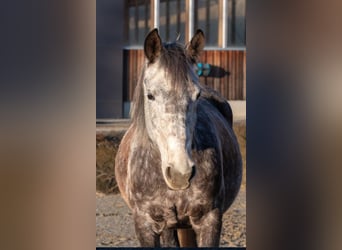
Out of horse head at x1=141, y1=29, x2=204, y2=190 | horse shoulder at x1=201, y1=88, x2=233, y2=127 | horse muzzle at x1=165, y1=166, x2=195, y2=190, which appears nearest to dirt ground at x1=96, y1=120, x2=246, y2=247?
horse shoulder at x1=201, y1=88, x2=233, y2=127

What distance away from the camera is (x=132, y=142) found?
114 inches

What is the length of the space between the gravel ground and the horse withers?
0.05 meters

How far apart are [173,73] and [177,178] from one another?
59 cm

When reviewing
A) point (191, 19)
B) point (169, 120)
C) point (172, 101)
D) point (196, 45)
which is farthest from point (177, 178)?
point (191, 19)

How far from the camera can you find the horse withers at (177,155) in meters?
2.56

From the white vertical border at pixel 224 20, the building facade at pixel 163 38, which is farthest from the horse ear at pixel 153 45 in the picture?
the white vertical border at pixel 224 20

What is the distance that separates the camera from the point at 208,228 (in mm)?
2824

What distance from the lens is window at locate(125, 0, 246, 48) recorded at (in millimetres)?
2904

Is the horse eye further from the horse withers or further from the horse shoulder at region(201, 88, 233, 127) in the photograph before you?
the horse shoulder at region(201, 88, 233, 127)
